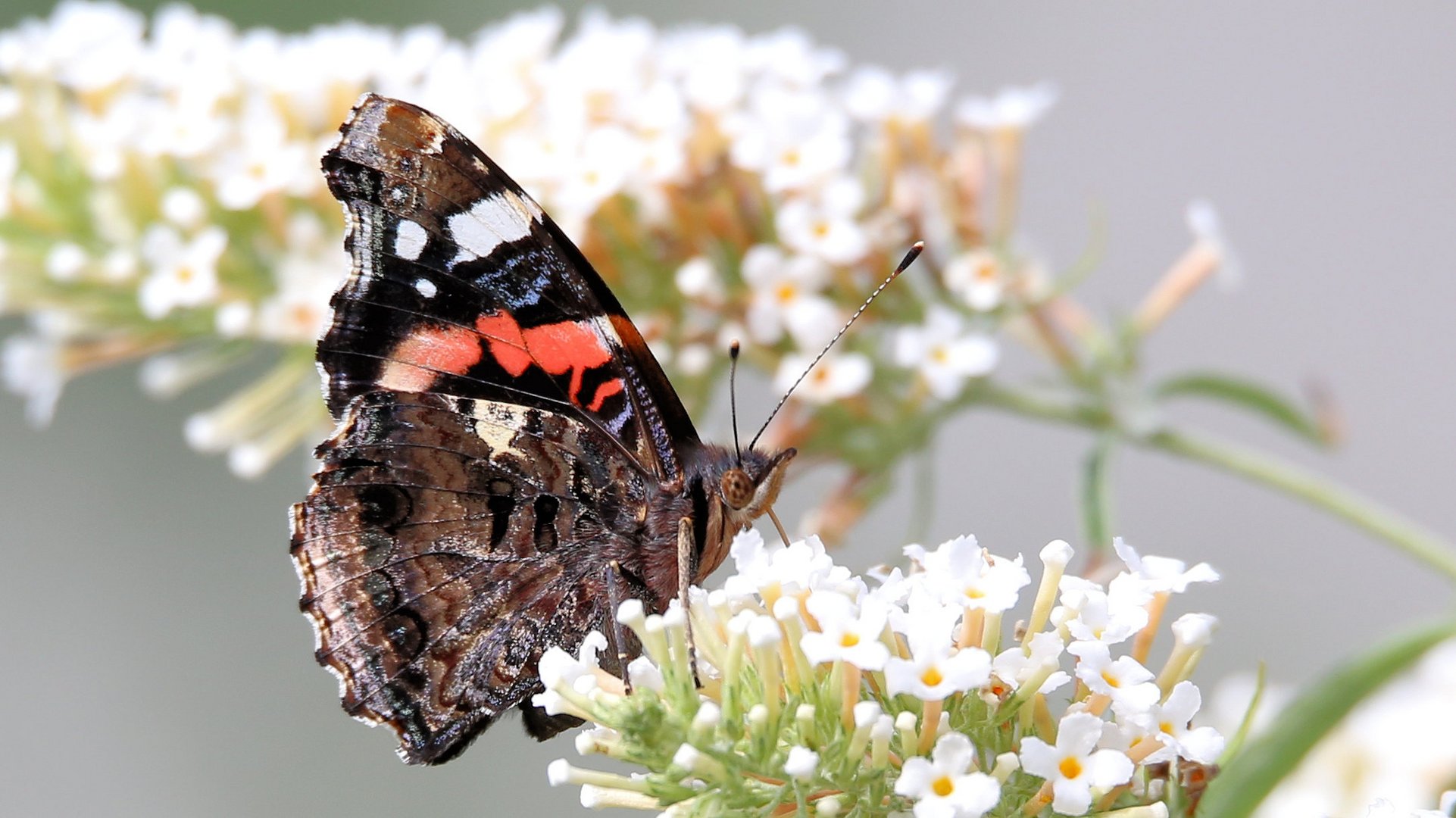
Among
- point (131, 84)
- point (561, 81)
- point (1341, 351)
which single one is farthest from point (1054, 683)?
point (1341, 351)

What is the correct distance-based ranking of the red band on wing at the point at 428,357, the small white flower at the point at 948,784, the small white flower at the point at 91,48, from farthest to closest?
1. the small white flower at the point at 91,48
2. the red band on wing at the point at 428,357
3. the small white flower at the point at 948,784

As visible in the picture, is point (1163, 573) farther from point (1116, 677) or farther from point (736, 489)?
point (736, 489)

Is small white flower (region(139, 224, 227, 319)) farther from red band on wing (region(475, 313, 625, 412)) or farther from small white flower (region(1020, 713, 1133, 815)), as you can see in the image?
small white flower (region(1020, 713, 1133, 815))

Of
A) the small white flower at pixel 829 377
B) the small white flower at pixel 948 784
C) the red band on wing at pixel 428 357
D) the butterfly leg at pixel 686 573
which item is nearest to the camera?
the small white flower at pixel 948 784

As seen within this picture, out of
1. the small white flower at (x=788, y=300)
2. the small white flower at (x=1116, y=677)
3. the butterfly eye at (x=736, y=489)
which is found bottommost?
the small white flower at (x=1116, y=677)

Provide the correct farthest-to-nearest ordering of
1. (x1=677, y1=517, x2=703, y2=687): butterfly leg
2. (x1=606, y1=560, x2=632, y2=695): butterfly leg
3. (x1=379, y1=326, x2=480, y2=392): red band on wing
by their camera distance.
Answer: (x1=379, y1=326, x2=480, y2=392): red band on wing < (x1=606, y1=560, x2=632, y2=695): butterfly leg < (x1=677, y1=517, x2=703, y2=687): butterfly leg

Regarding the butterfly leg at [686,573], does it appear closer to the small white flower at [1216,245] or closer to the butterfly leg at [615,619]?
the butterfly leg at [615,619]

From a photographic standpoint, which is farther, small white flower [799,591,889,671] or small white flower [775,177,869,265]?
small white flower [775,177,869,265]

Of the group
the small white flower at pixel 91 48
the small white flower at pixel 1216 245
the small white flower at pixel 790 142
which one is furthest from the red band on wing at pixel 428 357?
the small white flower at pixel 1216 245

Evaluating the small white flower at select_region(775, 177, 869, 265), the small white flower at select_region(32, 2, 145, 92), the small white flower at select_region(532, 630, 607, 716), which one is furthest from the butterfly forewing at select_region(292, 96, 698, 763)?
the small white flower at select_region(32, 2, 145, 92)
